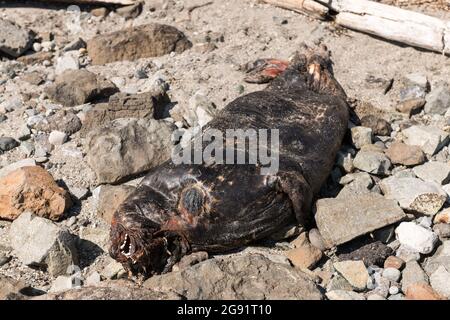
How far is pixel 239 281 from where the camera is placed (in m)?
5.01

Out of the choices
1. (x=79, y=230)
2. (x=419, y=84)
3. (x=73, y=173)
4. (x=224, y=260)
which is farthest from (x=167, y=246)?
(x=419, y=84)

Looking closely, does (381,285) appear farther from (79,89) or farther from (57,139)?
(79,89)

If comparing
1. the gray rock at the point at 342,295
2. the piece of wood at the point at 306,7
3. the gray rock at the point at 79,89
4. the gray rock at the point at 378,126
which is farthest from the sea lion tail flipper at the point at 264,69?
the gray rock at the point at 342,295

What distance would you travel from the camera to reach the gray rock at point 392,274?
17.1 ft

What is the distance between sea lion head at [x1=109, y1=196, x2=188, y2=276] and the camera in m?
5.25

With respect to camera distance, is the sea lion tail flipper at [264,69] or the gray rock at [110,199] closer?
the gray rock at [110,199]

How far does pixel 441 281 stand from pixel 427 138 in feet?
6.22

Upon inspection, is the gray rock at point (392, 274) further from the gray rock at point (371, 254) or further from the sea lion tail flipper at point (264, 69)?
the sea lion tail flipper at point (264, 69)

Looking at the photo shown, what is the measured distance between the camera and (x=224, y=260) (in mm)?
5203

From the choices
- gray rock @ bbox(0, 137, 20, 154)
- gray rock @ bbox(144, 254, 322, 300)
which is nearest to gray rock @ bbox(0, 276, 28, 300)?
gray rock @ bbox(144, 254, 322, 300)

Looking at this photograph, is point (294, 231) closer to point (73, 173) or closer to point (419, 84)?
point (73, 173)

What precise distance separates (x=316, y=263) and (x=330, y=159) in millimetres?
1096

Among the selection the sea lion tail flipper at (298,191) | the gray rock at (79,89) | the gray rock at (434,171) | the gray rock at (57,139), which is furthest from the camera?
the gray rock at (79,89)

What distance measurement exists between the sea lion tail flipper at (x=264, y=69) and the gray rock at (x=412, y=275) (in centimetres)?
289
